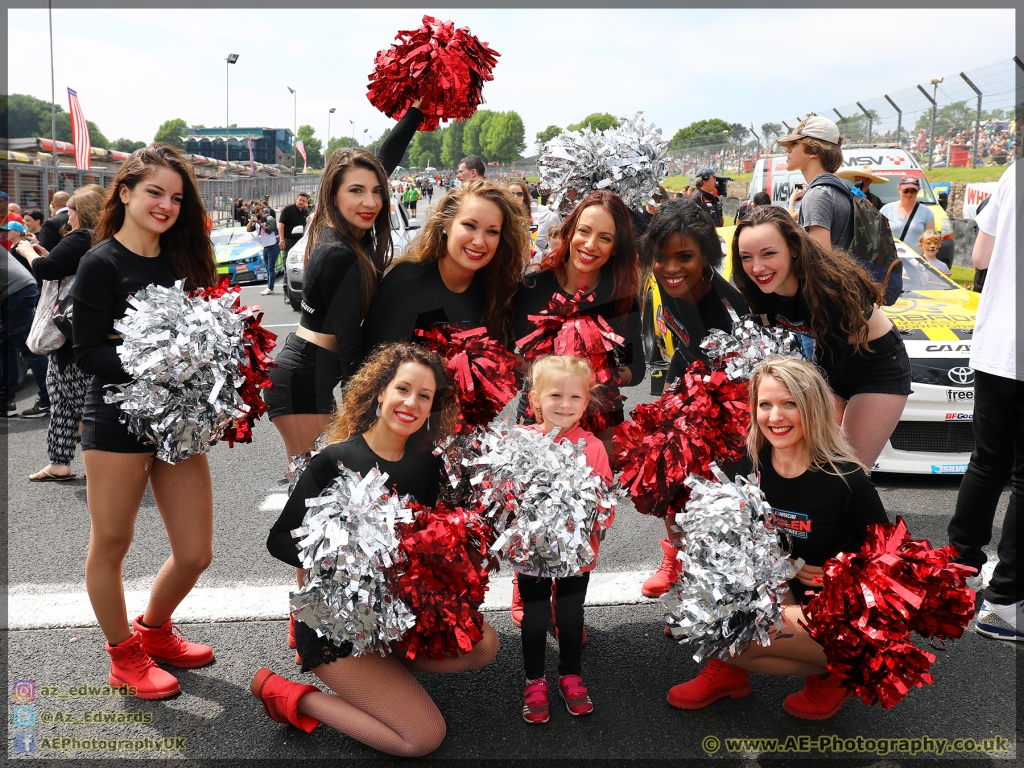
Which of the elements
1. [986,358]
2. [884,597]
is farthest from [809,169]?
[884,597]

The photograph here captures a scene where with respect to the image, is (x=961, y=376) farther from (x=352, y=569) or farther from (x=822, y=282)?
(x=352, y=569)

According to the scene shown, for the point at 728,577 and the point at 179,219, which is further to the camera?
the point at 179,219

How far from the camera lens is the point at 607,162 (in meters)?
3.34

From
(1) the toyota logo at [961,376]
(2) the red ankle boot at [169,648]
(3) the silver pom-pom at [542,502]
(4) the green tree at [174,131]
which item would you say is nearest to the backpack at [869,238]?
(1) the toyota logo at [961,376]

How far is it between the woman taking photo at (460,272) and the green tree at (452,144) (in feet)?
1.43

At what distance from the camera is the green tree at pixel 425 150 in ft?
10.9

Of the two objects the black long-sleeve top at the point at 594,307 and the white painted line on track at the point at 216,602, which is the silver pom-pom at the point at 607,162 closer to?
the black long-sleeve top at the point at 594,307

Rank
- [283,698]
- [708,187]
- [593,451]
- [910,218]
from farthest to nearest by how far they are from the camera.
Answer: [910,218] → [708,187] → [593,451] → [283,698]

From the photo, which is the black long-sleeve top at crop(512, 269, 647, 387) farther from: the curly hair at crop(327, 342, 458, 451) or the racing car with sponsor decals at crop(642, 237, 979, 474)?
the racing car with sponsor decals at crop(642, 237, 979, 474)

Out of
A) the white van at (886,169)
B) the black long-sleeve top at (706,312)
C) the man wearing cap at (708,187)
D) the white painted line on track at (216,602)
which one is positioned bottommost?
the white painted line on track at (216,602)

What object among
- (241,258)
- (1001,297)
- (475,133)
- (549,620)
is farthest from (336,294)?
(241,258)

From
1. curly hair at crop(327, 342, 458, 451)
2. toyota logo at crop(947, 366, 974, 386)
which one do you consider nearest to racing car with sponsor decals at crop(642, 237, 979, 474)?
toyota logo at crop(947, 366, 974, 386)

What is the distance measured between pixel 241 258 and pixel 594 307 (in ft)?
40.7

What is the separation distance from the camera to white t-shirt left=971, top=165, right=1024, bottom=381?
9.91ft
